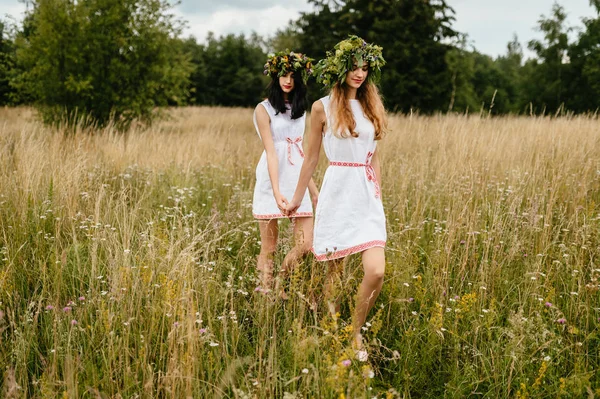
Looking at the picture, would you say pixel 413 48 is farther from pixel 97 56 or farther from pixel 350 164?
pixel 350 164

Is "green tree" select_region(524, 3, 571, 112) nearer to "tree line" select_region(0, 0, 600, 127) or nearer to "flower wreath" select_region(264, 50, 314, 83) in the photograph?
"tree line" select_region(0, 0, 600, 127)

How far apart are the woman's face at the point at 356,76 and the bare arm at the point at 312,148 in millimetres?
237

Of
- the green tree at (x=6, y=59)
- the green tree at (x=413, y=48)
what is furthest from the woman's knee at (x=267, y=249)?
the green tree at (x=413, y=48)

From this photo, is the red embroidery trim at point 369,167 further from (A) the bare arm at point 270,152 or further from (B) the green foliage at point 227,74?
(B) the green foliage at point 227,74

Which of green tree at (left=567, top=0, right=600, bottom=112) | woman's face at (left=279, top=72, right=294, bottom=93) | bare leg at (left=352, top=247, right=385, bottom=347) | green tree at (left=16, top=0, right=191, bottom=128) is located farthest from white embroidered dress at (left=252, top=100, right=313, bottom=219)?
green tree at (left=567, top=0, right=600, bottom=112)

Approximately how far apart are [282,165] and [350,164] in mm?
831

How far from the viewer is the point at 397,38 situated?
880 inches

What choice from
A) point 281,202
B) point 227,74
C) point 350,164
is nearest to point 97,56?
point 281,202

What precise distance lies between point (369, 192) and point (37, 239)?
9.04 feet

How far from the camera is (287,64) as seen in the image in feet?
12.0

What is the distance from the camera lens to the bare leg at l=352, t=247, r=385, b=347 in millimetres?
2709

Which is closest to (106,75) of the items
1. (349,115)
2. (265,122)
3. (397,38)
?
(265,122)

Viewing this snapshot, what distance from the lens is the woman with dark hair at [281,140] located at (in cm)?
363

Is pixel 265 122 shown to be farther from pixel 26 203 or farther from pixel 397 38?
pixel 397 38
